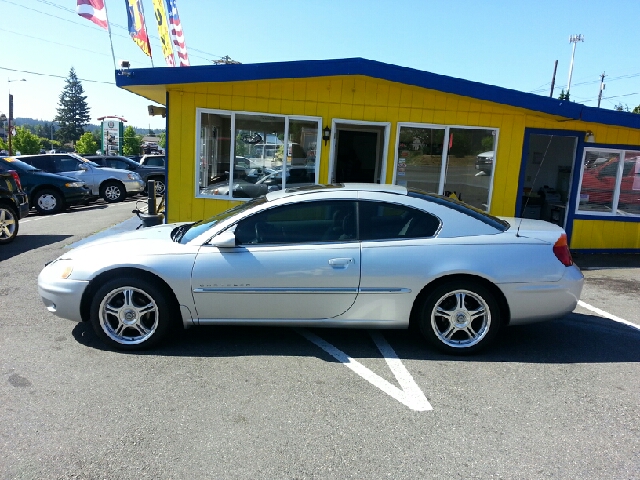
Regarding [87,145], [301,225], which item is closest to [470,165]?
[301,225]

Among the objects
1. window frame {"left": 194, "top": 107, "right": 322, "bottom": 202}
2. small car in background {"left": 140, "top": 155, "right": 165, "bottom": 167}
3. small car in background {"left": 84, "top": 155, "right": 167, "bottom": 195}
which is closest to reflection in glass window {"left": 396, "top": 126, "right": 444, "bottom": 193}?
window frame {"left": 194, "top": 107, "right": 322, "bottom": 202}

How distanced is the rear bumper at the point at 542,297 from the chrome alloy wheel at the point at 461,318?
9.5 inches

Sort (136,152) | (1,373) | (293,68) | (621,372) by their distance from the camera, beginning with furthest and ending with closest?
(136,152), (293,68), (621,372), (1,373)

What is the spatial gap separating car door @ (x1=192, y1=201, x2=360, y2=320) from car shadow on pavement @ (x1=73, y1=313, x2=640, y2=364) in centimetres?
34

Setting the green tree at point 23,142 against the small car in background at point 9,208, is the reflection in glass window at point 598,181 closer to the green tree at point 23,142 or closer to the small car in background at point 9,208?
the small car in background at point 9,208

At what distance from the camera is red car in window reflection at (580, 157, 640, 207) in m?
9.14

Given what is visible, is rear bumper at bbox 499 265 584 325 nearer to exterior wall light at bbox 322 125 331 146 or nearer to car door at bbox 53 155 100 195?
exterior wall light at bbox 322 125 331 146

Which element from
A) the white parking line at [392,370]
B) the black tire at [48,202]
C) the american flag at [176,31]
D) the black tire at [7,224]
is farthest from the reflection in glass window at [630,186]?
the black tire at [48,202]

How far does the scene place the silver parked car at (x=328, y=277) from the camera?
13.2 feet

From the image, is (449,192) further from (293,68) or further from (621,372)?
(621,372)

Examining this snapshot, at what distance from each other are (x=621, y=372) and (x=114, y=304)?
167 inches

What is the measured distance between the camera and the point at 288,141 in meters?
8.32

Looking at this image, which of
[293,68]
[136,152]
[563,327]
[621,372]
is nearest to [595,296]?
[563,327]

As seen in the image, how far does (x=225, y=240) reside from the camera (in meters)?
3.99
